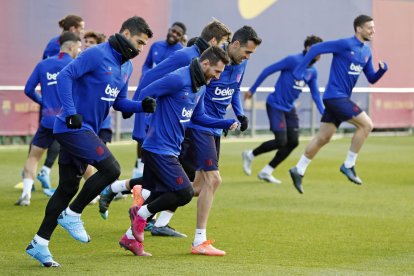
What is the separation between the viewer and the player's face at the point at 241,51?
1041 cm

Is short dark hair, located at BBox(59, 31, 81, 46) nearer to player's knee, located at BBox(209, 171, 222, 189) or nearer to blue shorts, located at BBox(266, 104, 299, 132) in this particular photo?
player's knee, located at BBox(209, 171, 222, 189)

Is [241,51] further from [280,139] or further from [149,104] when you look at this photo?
[280,139]

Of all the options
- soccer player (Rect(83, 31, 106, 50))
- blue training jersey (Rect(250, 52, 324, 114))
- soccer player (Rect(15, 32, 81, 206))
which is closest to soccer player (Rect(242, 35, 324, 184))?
blue training jersey (Rect(250, 52, 324, 114))

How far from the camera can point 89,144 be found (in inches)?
364

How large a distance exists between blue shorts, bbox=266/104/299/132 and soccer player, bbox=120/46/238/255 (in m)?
8.27

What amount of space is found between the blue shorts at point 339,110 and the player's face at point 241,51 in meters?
4.99

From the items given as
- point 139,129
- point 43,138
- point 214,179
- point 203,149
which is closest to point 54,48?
point 43,138

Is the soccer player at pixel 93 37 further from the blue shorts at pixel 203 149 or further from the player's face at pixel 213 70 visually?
the player's face at pixel 213 70

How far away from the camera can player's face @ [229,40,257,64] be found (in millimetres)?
10414

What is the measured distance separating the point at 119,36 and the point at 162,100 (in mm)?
692

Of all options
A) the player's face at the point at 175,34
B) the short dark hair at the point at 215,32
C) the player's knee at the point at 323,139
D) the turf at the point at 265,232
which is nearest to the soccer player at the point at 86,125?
the turf at the point at 265,232

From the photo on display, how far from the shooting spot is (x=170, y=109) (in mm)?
9562

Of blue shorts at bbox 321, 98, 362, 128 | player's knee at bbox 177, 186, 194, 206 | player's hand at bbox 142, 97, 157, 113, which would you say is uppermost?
player's hand at bbox 142, 97, 157, 113

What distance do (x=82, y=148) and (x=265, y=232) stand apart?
129 inches
